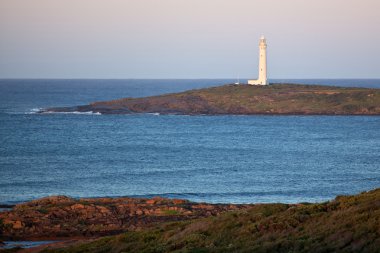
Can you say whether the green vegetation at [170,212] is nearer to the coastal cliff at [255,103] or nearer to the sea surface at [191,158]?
the sea surface at [191,158]

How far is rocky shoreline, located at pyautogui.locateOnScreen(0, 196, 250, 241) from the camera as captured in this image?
106 feet

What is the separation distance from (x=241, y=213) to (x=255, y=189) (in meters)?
20.2

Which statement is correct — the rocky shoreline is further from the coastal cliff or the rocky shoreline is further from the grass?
the grass

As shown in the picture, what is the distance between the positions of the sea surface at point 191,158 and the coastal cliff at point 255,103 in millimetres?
12649

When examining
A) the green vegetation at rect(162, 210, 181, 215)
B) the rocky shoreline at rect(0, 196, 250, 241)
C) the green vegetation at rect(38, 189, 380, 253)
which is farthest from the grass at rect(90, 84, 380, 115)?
the green vegetation at rect(38, 189, 380, 253)

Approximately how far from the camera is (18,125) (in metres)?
98.3

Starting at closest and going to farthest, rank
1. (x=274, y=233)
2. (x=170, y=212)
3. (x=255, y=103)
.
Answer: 1. (x=274, y=233)
2. (x=170, y=212)
3. (x=255, y=103)

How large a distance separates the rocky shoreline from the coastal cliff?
87.1 metres

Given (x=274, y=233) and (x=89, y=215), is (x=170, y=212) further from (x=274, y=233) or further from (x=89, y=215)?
Result: (x=274, y=233)

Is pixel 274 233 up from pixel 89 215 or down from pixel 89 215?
up

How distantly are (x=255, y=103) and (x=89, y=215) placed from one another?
94054 millimetres

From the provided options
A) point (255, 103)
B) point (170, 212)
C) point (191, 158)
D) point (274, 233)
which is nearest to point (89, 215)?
point (170, 212)

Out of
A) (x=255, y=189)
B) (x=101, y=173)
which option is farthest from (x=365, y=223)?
(x=101, y=173)

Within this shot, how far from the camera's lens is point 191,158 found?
64438 millimetres
